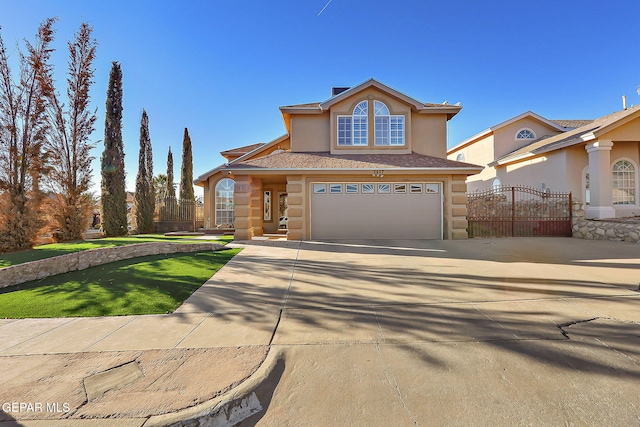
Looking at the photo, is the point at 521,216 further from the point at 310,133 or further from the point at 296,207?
the point at 310,133

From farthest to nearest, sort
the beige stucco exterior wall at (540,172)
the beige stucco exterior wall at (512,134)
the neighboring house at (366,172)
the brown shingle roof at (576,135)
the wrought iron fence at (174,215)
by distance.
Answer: the beige stucco exterior wall at (512,134) → the wrought iron fence at (174,215) → the beige stucco exterior wall at (540,172) → the brown shingle roof at (576,135) → the neighboring house at (366,172)

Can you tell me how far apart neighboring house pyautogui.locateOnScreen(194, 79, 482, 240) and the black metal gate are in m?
1.91

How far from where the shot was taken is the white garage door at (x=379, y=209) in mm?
12281

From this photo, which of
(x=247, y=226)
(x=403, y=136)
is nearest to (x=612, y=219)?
(x=403, y=136)

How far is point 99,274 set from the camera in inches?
271

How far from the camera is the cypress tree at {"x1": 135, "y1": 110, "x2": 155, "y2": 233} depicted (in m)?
17.4

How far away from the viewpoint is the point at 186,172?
2220 centimetres

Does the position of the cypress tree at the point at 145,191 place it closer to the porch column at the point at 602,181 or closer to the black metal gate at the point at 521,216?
the black metal gate at the point at 521,216

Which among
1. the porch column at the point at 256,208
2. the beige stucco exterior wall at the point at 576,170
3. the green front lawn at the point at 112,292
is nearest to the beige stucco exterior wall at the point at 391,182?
the porch column at the point at 256,208

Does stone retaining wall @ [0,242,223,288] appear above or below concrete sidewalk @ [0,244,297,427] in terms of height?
above

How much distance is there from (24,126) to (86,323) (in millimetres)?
11025

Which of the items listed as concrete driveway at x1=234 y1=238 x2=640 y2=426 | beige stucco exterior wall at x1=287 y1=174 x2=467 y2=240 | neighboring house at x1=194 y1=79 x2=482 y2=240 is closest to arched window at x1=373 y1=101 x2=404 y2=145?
neighboring house at x1=194 y1=79 x2=482 y2=240

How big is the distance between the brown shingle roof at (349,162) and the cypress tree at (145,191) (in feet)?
30.1

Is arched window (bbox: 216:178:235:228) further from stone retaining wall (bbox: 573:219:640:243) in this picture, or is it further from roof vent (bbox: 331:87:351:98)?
stone retaining wall (bbox: 573:219:640:243)
